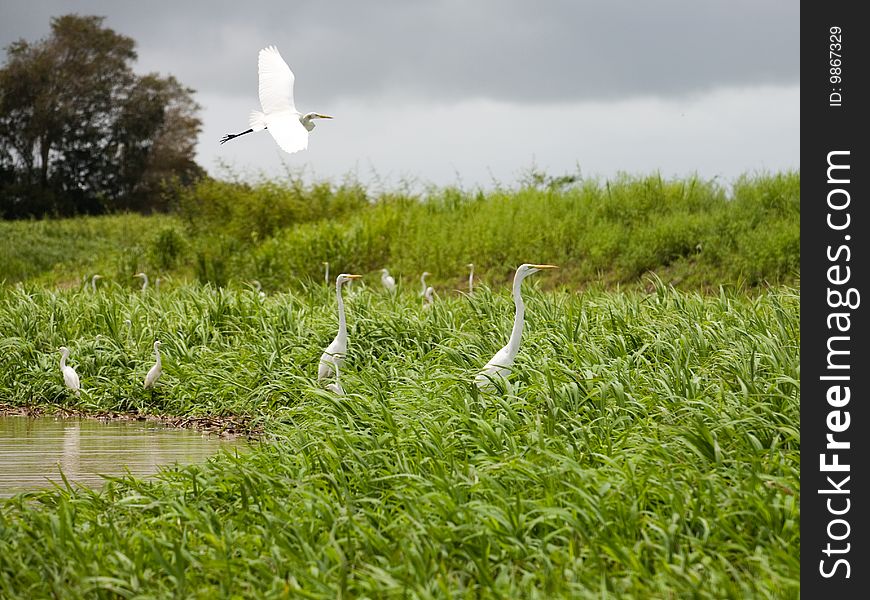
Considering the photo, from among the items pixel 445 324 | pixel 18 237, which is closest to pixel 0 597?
pixel 445 324

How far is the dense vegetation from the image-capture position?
55.7 feet

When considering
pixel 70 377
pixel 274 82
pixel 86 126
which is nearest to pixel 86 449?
pixel 70 377

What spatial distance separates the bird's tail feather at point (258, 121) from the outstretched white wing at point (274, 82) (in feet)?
0.26

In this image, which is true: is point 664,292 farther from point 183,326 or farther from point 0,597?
point 0,597

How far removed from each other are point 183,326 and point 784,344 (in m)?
6.86

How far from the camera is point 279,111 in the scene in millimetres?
8242

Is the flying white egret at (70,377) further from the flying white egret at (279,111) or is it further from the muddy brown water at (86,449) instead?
the flying white egret at (279,111)

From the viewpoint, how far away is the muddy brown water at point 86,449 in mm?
7219

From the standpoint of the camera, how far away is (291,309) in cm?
1128

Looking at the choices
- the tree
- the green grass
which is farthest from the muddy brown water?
the tree

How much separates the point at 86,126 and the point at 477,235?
73.4ft
